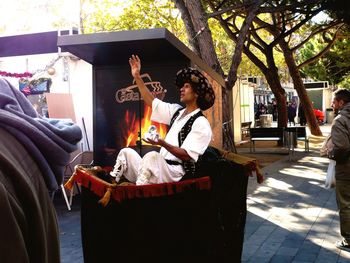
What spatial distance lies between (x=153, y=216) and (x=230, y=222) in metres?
0.88

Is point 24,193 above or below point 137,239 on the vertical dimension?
above

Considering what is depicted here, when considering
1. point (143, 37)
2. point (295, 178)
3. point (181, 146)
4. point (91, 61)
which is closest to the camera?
point (181, 146)

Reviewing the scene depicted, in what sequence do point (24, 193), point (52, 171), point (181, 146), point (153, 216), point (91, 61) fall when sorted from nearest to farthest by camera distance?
point (24, 193), point (52, 171), point (153, 216), point (181, 146), point (91, 61)

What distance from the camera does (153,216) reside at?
3.17 meters

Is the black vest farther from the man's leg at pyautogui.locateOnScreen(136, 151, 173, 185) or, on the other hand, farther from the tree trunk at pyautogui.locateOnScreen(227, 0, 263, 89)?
the tree trunk at pyautogui.locateOnScreen(227, 0, 263, 89)

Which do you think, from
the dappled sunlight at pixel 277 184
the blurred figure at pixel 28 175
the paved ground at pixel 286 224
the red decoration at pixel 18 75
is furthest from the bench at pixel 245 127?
the blurred figure at pixel 28 175

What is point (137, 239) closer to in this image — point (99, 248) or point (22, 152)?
point (99, 248)

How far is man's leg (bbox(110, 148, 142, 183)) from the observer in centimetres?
364

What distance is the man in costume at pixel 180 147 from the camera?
3.42 metres

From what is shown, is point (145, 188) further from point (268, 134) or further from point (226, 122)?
point (268, 134)

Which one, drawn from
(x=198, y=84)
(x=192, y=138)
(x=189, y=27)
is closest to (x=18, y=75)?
(x=189, y=27)

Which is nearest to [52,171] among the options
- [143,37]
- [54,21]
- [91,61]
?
[143,37]

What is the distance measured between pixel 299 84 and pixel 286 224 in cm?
1469

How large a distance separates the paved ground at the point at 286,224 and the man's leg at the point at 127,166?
1970mm
